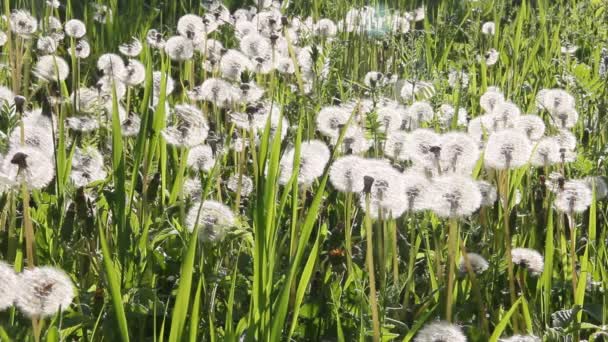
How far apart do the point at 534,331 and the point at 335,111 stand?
0.90 metres

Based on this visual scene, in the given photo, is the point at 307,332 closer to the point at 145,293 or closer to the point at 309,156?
the point at 145,293

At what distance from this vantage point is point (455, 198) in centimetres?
161

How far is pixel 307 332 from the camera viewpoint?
1740 millimetres

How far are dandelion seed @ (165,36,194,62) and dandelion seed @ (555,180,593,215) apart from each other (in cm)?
155

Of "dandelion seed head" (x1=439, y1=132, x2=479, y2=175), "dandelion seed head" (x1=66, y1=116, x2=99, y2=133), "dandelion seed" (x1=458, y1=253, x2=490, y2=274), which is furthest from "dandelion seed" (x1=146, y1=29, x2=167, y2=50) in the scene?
"dandelion seed" (x1=458, y1=253, x2=490, y2=274)

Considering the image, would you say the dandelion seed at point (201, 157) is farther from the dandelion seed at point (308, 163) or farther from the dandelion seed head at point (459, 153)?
the dandelion seed head at point (459, 153)

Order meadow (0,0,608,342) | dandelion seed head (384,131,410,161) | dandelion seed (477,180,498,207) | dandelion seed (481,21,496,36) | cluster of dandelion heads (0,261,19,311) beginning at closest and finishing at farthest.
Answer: cluster of dandelion heads (0,261,19,311) < meadow (0,0,608,342) < dandelion seed (477,180,498,207) < dandelion seed head (384,131,410,161) < dandelion seed (481,21,496,36)

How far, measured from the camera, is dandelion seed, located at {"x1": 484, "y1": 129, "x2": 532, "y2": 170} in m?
1.82

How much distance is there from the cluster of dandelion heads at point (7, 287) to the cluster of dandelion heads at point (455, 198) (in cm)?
72

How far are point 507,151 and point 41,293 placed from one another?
0.96 m

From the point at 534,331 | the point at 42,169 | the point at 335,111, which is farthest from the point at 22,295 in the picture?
the point at 335,111

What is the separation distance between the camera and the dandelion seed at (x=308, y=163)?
2012 millimetres

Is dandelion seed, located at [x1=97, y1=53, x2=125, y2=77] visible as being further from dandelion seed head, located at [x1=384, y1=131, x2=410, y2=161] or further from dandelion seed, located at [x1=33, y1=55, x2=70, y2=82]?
dandelion seed head, located at [x1=384, y1=131, x2=410, y2=161]

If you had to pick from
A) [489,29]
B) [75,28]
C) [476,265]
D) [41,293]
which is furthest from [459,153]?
[489,29]
